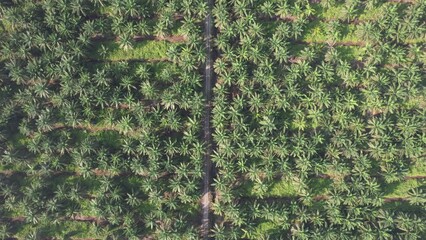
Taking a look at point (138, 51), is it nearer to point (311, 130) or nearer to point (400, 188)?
point (311, 130)

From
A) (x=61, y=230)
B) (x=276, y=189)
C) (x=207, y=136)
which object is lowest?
(x=61, y=230)

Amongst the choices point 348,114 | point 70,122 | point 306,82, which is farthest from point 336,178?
point 70,122

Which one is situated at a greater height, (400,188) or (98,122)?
(98,122)

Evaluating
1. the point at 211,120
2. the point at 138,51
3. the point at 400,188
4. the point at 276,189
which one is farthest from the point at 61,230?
the point at 400,188

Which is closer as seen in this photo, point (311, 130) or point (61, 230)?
point (61, 230)

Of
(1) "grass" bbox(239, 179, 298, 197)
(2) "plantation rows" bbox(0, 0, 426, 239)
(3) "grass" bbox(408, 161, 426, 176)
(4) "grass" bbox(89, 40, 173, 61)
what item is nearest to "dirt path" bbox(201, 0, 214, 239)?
(2) "plantation rows" bbox(0, 0, 426, 239)

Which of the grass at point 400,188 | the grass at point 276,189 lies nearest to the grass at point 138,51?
the grass at point 276,189
